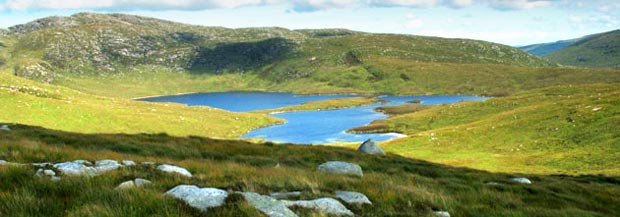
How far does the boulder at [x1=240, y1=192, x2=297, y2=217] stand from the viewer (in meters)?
8.38

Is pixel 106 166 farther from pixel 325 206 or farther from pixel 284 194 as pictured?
pixel 325 206

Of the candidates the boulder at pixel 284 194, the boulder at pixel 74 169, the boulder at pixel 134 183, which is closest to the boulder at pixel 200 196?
the boulder at pixel 134 183

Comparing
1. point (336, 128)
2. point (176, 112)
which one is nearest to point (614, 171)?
point (336, 128)

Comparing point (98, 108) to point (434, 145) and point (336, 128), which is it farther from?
point (434, 145)

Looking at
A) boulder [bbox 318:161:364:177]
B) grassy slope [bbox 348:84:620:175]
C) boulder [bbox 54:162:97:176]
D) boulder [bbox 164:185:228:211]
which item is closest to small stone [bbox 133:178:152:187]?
boulder [bbox 54:162:97:176]

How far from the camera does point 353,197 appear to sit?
435 inches

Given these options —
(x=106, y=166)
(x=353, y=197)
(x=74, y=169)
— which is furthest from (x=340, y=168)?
(x=74, y=169)

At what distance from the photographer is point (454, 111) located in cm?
13688

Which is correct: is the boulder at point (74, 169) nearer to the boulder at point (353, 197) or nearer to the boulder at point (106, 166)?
the boulder at point (106, 166)

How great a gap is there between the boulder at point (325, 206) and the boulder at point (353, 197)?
90 cm

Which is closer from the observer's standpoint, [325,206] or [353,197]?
[325,206]

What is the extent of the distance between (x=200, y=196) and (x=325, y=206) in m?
2.77

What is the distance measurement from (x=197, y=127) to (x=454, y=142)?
78927mm

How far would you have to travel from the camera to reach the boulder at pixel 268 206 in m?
8.38
